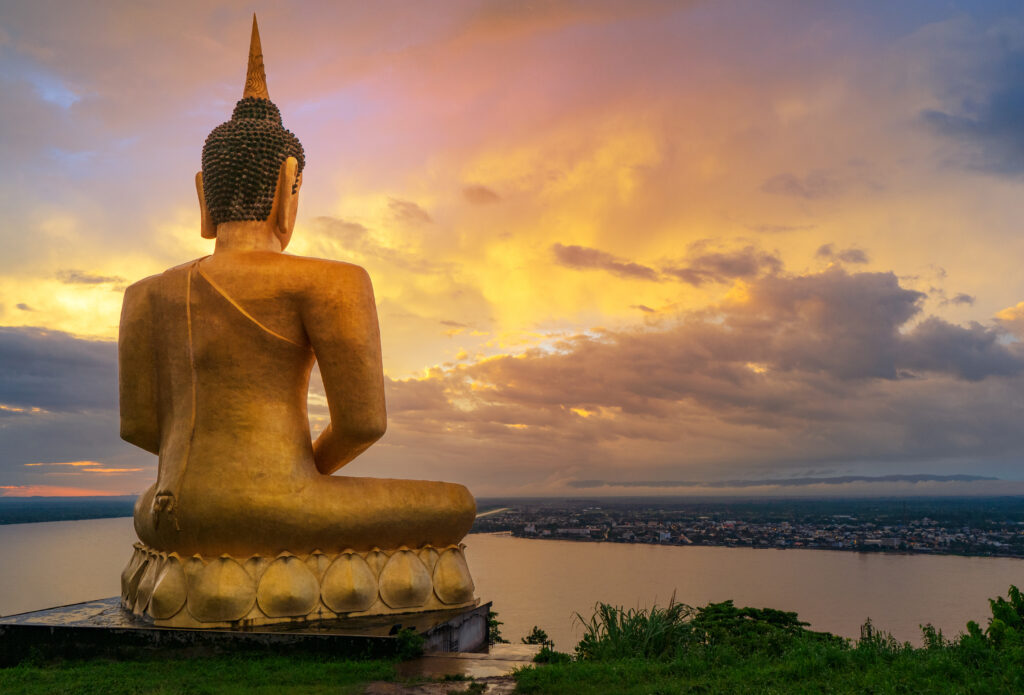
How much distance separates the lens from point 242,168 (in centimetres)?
964

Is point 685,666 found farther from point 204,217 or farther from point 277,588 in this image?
point 204,217

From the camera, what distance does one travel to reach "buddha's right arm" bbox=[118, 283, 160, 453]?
9.53 meters

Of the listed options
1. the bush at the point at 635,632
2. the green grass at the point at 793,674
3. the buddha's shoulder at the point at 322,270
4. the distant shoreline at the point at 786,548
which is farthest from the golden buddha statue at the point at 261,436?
the distant shoreline at the point at 786,548

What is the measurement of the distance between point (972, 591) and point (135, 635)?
1127cm

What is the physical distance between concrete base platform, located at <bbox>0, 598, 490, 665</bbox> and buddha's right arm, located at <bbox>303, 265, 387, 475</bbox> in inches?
85.9

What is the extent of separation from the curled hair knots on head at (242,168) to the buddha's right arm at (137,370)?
147cm

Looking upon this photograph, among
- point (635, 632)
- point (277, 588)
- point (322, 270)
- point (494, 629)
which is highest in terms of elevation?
point (322, 270)

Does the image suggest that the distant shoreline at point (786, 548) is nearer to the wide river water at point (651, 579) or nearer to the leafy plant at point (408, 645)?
the wide river water at point (651, 579)

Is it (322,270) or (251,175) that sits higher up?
(251,175)

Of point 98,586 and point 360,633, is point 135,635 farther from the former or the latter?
point 98,586

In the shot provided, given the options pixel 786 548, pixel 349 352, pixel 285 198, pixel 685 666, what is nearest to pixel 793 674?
pixel 685 666

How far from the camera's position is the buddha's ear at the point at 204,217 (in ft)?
32.8

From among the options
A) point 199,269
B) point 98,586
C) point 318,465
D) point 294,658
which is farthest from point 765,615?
point 98,586

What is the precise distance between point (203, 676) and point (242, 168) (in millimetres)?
5929
